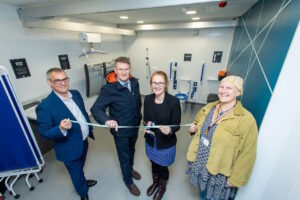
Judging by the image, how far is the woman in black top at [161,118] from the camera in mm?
1459

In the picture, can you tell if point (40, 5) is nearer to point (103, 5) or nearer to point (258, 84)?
point (103, 5)

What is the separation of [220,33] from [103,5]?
354 centimetres

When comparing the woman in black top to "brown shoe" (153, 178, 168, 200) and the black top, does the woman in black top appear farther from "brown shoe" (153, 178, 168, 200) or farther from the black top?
"brown shoe" (153, 178, 168, 200)

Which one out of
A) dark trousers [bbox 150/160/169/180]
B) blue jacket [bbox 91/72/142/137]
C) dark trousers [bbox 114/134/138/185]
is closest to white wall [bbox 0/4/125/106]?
blue jacket [bbox 91/72/142/137]

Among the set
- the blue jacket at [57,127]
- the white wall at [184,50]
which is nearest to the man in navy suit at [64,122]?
the blue jacket at [57,127]

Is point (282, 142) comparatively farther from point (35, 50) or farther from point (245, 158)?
point (35, 50)

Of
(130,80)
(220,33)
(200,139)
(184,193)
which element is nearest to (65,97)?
(130,80)

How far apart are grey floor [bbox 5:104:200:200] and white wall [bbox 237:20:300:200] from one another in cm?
107

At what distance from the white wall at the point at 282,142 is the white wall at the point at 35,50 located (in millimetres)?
3483

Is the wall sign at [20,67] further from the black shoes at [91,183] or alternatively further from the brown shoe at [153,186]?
the brown shoe at [153,186]

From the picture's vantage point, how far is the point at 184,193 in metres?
2.02

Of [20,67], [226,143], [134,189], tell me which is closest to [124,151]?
[134,189]

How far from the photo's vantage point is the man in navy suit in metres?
1.36

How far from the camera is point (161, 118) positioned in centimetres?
153
